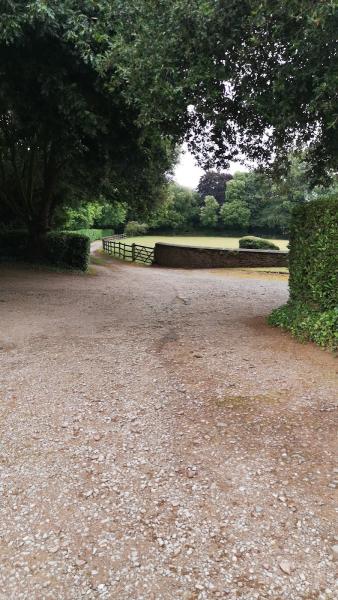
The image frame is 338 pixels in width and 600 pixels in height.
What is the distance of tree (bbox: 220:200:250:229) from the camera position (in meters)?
49.6

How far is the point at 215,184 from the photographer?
55.4 meters

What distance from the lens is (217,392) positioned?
379 cm

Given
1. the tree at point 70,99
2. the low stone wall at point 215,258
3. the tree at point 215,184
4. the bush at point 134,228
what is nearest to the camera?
the tree at point 70,99

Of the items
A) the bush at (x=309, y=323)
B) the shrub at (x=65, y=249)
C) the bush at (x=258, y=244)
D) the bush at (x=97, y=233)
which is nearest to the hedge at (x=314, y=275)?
the bush at (x=309, y=323)

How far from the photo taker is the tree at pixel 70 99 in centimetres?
546

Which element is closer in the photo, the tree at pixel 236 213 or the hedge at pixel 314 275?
the hedge at pixel 314 275

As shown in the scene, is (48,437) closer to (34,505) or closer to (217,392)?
(34,505)

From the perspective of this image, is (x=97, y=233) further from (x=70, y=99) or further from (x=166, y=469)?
(x=166, y=469)

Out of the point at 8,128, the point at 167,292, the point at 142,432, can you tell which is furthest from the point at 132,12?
the point at 8,128

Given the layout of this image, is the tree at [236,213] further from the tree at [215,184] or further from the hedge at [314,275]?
the hedge at [314,275]

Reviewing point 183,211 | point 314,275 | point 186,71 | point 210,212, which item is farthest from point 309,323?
point 183,211

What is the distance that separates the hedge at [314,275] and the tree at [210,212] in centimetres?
4672

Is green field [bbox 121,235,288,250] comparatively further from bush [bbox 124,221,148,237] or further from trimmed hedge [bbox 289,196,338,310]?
trimmed hedge [bbox 289,196,338,310]

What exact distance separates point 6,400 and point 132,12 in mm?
5116
